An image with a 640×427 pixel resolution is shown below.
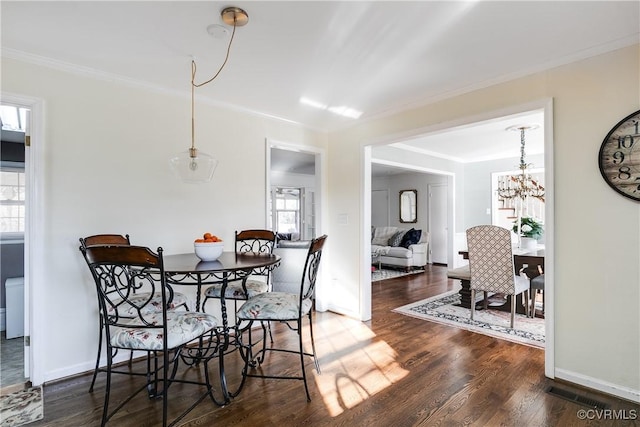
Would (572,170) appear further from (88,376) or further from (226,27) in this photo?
(88,376)

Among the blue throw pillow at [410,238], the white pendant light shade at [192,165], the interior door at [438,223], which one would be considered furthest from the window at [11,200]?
the interior door at [438,223]

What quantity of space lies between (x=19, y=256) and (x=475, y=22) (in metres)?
5.04

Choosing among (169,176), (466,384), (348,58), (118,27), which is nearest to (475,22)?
(348,58)

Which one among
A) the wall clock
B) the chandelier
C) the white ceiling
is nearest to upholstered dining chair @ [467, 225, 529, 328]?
the wall clock

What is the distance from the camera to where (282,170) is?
877 centimetres

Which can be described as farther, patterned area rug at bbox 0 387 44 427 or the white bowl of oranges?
the white bowl of oranges

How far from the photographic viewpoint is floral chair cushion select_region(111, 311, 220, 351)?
6.18ft

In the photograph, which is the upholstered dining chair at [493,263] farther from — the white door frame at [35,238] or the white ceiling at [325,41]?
the white door frame at [35,238]

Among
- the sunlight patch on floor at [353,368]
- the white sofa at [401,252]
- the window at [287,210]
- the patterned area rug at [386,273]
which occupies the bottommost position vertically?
the patterned area rug at [386,273]

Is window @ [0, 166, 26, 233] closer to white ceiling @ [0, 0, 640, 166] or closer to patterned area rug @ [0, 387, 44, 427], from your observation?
white ceiling @ [0, 0, 640, 166]

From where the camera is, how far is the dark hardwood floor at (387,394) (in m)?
2.04

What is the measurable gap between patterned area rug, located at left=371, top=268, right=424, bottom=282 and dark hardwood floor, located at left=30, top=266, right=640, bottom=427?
339 cm

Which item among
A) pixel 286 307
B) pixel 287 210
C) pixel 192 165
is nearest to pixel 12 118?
pixel 192 165

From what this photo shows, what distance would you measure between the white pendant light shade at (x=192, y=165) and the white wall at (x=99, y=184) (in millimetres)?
620
